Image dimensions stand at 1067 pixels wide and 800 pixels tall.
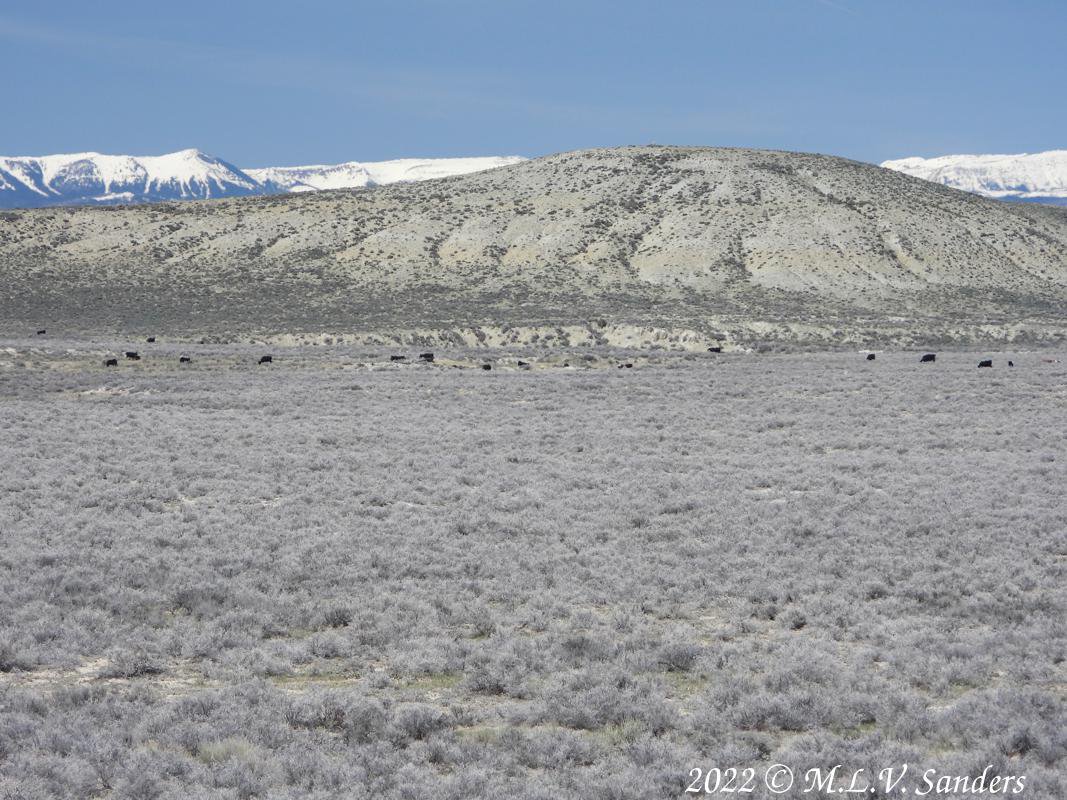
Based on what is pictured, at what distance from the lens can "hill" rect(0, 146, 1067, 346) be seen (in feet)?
228

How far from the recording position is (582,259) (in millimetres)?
89750
